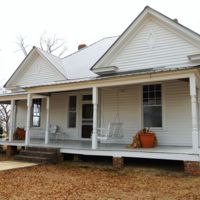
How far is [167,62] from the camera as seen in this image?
11.3 metres

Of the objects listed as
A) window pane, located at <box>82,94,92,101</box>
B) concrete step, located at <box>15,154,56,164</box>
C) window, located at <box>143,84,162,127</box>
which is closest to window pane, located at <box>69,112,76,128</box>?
window pane, located at <box>82,94,92,101</box>

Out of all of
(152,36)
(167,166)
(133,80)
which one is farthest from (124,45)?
(167,166)

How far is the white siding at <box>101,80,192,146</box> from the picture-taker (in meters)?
10.7

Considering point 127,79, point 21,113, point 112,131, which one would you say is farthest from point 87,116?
point 21,113

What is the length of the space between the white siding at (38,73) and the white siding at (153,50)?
161 inches

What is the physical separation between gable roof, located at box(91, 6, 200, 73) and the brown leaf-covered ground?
526 cm

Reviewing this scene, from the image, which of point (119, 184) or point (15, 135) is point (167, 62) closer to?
point (119, 184)

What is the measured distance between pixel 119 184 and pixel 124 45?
7299mm

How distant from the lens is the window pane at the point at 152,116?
1134 cm

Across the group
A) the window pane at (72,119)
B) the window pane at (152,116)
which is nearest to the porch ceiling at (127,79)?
the window pane at (152,116)

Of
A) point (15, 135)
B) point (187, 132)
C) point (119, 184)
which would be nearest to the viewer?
point (119, 184)

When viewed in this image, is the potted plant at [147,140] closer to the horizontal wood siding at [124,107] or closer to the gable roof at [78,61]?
the horizontal wood siding at [124,107]

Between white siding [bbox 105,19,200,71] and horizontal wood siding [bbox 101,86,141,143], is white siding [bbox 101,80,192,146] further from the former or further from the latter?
white siding [bbox 105,19,200,71]

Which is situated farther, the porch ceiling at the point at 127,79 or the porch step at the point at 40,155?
the porch step at the point at 40,155
